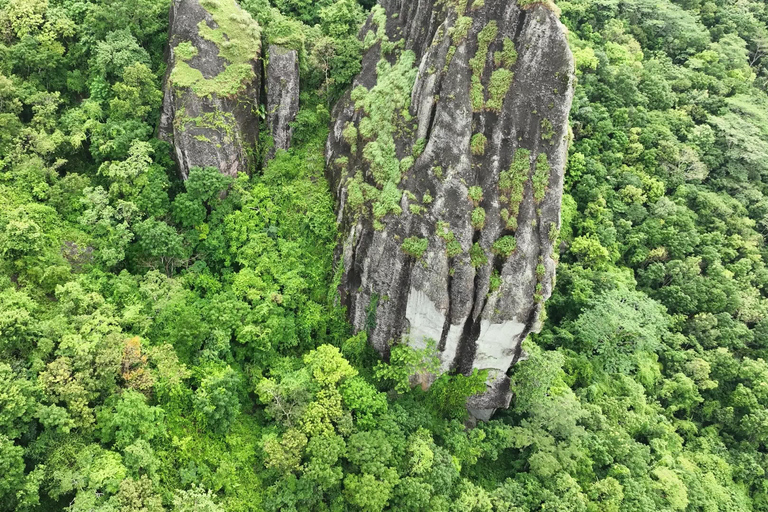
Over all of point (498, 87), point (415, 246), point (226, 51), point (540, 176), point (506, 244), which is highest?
point (226, 51)

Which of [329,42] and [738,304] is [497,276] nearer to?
[329,42]

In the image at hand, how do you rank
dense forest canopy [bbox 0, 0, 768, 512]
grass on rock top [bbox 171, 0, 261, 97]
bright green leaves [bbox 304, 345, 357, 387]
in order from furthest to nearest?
grass on rock top [bbox 171, 0, 261, 97], bright green leaves [bbox 304, 345, 357, 387], dense forest canopy [bbox 0, 0, 768, 512]

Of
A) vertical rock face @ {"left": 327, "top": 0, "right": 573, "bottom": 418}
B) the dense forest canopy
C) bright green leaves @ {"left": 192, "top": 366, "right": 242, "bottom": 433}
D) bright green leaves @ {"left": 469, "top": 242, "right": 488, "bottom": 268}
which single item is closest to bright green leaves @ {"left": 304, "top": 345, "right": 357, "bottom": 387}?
the dense forest canopy

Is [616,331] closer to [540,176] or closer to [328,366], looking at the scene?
[540,176]

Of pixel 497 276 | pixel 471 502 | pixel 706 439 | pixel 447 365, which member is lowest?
pixel 706 439

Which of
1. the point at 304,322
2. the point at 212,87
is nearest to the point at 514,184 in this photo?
the point at 304,322

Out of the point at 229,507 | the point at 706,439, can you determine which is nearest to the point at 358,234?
the point at 229,507

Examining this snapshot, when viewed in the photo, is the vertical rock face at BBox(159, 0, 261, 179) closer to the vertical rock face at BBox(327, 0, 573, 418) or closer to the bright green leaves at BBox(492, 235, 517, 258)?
the vertical rock face at BBox(327, 0, 573, 418)
